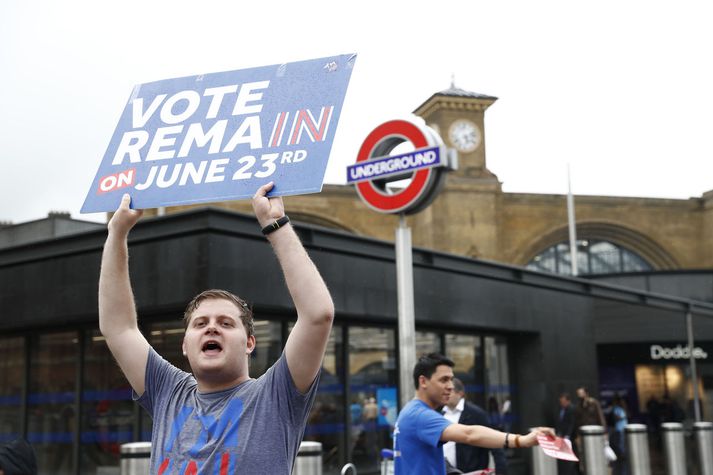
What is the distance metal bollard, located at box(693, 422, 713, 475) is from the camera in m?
13.3

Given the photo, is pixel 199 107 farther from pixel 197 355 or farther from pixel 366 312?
pixel 366 312

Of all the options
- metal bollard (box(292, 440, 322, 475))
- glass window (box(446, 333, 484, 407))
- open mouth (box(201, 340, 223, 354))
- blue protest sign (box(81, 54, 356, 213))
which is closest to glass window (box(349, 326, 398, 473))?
glass window (box(446, 333, 484, 407))

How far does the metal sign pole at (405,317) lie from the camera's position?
32.4 feet

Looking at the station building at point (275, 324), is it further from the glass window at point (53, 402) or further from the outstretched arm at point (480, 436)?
the outstretched arm at point (480, 436)

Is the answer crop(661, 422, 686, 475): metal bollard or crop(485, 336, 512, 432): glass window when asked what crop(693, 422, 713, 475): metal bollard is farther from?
crop(485, 336, 512, 432): glass window

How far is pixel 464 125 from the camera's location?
119 feet

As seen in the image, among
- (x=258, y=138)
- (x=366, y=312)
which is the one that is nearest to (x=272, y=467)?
(x=258, y=138)

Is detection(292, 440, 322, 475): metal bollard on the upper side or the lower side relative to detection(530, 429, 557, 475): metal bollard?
upper

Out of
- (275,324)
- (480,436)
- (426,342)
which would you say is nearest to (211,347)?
(480,436)

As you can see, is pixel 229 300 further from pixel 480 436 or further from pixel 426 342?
pixel 426 342

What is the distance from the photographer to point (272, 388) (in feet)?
8.77

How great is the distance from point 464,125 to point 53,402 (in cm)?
2567

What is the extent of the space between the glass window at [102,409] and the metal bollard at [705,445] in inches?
336

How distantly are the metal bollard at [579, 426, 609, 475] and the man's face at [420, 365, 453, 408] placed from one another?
254 inches
